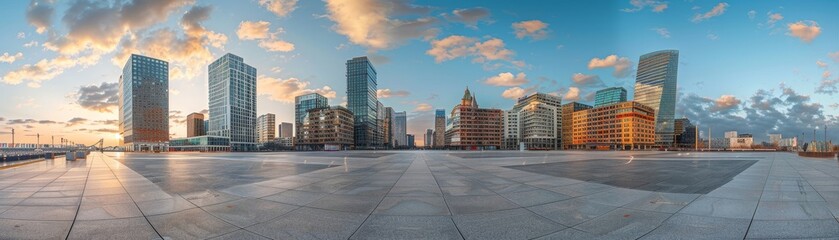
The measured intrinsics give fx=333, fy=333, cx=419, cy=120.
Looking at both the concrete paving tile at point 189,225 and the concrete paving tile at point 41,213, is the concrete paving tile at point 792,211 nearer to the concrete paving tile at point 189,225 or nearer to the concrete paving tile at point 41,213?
the concrete paving tile at point 189,225

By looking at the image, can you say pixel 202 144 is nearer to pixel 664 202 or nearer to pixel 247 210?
pixel 247 210

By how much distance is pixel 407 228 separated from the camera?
231 inches

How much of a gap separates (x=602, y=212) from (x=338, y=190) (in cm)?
703

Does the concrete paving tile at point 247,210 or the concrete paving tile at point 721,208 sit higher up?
the concrete paving tile at point 247,210

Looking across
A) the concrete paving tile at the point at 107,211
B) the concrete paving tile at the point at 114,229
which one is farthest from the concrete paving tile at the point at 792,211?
the concrete paving tile at the point at 107,211

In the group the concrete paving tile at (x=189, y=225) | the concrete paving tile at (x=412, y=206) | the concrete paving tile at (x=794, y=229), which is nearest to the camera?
the concrete paving tile at (x=794, y=229)

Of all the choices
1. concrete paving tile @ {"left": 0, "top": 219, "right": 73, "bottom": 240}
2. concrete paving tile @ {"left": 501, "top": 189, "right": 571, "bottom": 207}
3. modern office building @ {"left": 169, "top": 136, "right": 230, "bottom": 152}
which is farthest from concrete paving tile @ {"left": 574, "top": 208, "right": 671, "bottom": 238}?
modern office building @ {"left": 169, "top": 136, "right": 230, "bottom": 152}

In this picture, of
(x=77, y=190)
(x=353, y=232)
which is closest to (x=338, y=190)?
(x=353, y=232)

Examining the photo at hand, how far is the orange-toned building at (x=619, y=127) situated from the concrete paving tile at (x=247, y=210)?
188970mm

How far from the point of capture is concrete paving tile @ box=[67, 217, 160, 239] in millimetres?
5418

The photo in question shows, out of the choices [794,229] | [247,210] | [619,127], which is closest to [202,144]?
[247,210]

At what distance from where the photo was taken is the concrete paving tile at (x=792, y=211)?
6.54 metres

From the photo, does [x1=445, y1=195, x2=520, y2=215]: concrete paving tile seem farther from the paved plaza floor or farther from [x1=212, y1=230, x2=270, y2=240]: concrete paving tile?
[x1=212, y1=230, x2=270, y2=240]: concrete paving tile

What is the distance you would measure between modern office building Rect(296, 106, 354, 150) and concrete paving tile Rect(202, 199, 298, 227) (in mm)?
173372
